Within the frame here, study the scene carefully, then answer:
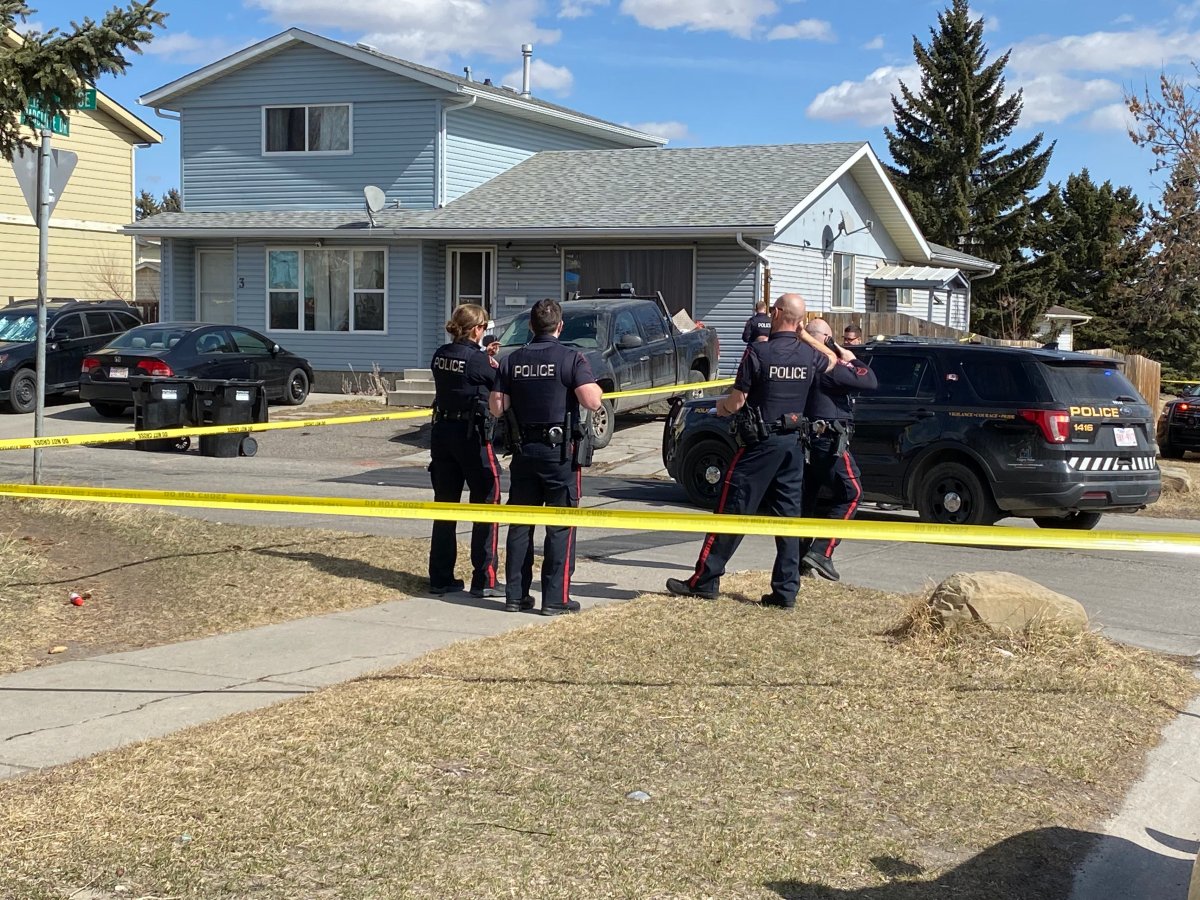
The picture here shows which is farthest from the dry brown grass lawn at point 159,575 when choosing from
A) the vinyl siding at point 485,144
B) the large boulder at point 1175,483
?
the vinyl siding at point 485,144

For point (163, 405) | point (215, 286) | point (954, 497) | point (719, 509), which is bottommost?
point (954, 497)

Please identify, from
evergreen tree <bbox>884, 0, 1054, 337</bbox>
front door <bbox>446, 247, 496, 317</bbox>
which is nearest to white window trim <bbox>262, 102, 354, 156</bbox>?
front door <bbox>446, 247, 496, 317</bbox>

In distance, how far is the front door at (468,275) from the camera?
2625 cm

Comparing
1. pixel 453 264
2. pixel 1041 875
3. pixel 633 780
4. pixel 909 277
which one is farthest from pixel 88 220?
pixel 1041 875

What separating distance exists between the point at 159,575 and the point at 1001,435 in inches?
267

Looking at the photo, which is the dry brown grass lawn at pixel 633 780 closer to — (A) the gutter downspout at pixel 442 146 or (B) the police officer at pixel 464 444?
(B) the police officer at pixel 464 444

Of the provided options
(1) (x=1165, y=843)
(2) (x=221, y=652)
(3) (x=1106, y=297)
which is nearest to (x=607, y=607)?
(2) (x=221, y=652)

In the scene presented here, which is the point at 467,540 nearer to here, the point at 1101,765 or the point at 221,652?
the point at 221,652

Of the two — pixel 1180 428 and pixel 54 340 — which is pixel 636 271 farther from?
pixel 54 340

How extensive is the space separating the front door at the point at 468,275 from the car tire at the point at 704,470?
41.9 ft

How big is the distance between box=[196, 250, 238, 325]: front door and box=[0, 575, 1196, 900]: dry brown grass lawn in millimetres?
22155

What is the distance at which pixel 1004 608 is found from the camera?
7766 millimetres

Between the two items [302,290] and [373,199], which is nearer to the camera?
[373,199]

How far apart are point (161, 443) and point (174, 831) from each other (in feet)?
46.7
